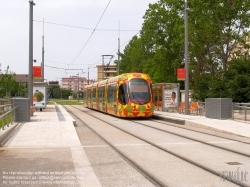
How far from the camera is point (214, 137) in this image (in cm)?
1394

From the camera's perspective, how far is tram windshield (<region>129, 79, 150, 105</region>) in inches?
929

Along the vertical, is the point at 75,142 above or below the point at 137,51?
below

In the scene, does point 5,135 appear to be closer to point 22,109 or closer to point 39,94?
point 22,109

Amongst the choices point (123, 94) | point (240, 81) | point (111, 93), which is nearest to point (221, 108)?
point (123, 94)

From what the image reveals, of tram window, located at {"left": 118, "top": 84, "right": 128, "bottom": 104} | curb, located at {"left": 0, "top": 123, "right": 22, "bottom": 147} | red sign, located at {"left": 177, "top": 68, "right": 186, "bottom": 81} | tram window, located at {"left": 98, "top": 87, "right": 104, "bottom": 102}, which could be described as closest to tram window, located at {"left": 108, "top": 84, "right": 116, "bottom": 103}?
tram window, located at {"left": 118, "top": 84, "right": 128, "bottom": 104}

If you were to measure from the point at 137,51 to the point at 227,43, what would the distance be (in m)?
27.6

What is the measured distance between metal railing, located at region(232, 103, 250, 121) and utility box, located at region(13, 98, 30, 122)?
1018cm

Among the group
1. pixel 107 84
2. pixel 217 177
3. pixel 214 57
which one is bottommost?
pixel 217 177

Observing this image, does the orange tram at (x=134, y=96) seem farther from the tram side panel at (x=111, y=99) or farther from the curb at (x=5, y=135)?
the curb at (x=5, y=135)

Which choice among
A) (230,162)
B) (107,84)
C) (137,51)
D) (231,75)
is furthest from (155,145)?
(137,51)

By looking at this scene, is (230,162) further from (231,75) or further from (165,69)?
(165,69)

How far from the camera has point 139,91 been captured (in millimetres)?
23766

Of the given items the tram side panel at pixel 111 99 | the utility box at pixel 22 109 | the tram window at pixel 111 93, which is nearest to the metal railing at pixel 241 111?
the tram side panel at pixel 111 99

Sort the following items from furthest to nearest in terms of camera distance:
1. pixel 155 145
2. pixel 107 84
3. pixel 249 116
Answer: pixel 107 84, pixel 249 116, pixel 155 145
